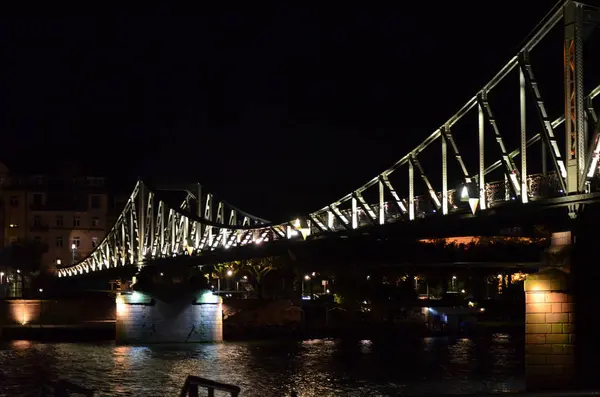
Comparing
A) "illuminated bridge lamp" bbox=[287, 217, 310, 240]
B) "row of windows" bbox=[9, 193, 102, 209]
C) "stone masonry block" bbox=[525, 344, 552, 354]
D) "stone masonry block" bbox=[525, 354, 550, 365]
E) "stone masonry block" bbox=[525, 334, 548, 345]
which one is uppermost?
"row of windows" bbox=[9, 193, 102, 209]

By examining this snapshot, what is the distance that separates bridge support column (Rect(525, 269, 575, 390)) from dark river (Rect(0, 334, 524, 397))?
12.4 m

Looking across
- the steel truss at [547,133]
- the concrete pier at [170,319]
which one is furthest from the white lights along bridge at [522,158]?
the concrete pier at [170,319]

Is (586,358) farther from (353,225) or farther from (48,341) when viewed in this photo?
(48,341)

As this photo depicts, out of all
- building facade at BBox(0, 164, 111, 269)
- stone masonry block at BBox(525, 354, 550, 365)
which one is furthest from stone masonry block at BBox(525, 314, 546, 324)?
building facade at BBox(0, 164, 111, 269)

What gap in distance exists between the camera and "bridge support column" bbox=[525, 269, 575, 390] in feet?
111

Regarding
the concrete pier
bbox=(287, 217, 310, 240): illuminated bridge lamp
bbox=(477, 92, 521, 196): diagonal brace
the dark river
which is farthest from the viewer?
the concrete pier

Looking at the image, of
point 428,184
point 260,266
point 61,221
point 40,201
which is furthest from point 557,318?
point 40,201

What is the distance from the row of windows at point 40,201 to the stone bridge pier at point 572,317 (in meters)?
116

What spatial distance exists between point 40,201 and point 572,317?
118569 mm

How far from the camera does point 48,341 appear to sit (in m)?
88.2

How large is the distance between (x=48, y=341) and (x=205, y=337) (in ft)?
45.2

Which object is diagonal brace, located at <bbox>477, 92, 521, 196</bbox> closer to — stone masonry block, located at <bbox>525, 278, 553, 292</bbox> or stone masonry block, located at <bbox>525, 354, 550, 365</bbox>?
stone masonry block, located at <bbox>525, 278, 553, 292</bbox>

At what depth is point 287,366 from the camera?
6356 centimetres

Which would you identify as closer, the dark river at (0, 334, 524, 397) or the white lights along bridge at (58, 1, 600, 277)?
the white lights along bridge at (58, 1, 600, 277)
